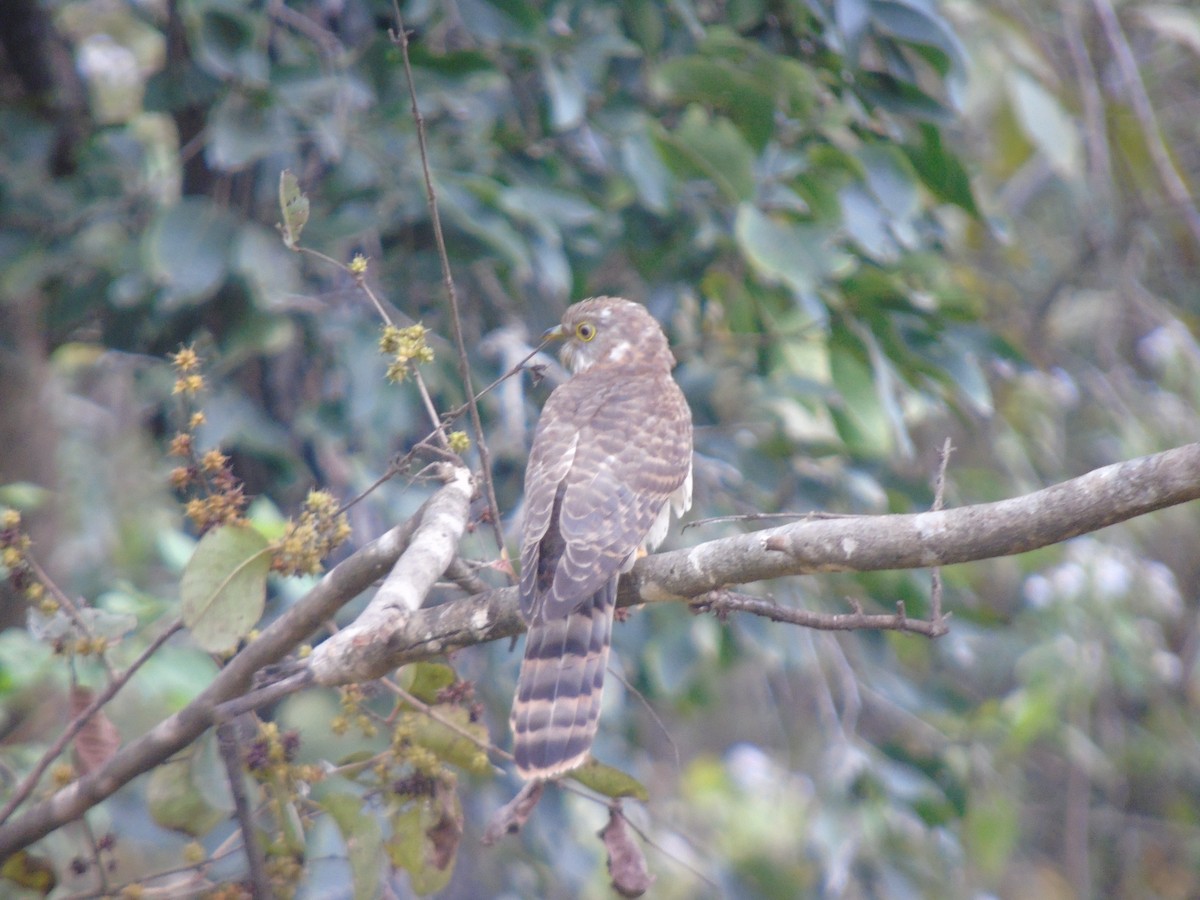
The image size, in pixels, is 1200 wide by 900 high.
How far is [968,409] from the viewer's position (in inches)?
202

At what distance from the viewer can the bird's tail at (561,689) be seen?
264 centimetres

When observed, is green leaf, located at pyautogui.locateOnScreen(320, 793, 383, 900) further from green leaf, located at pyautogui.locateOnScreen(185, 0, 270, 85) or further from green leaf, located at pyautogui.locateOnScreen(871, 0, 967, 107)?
green leaf, located at pyautogui.locateOnScreen(871, 0, 967, 107)

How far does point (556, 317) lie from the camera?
178 inches

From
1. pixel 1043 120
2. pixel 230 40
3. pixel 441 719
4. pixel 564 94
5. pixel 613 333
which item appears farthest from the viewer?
pixel 1043 120

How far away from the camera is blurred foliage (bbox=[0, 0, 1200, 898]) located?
3.47 metres

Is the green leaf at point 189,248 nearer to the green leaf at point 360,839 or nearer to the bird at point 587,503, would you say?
the bird at point 587,503

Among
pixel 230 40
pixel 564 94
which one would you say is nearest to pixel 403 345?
pixel 564 94

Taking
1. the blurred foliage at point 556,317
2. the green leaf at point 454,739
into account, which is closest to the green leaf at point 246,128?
the blurred foliage at point 556,317

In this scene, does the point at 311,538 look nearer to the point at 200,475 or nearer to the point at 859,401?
the point at 200,475

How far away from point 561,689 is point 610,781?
232mm

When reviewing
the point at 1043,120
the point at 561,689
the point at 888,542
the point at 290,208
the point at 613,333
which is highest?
the point at 290,208

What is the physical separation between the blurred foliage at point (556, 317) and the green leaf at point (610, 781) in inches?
12.0

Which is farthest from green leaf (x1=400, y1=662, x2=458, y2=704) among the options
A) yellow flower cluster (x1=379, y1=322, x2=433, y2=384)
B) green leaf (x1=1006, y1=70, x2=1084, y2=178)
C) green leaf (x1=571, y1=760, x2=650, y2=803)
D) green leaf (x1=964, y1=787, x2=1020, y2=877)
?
green leaf (x1=1006, y1=70, x2=1084, y2=178)

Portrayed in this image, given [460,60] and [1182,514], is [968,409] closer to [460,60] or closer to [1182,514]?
[1182,514]
